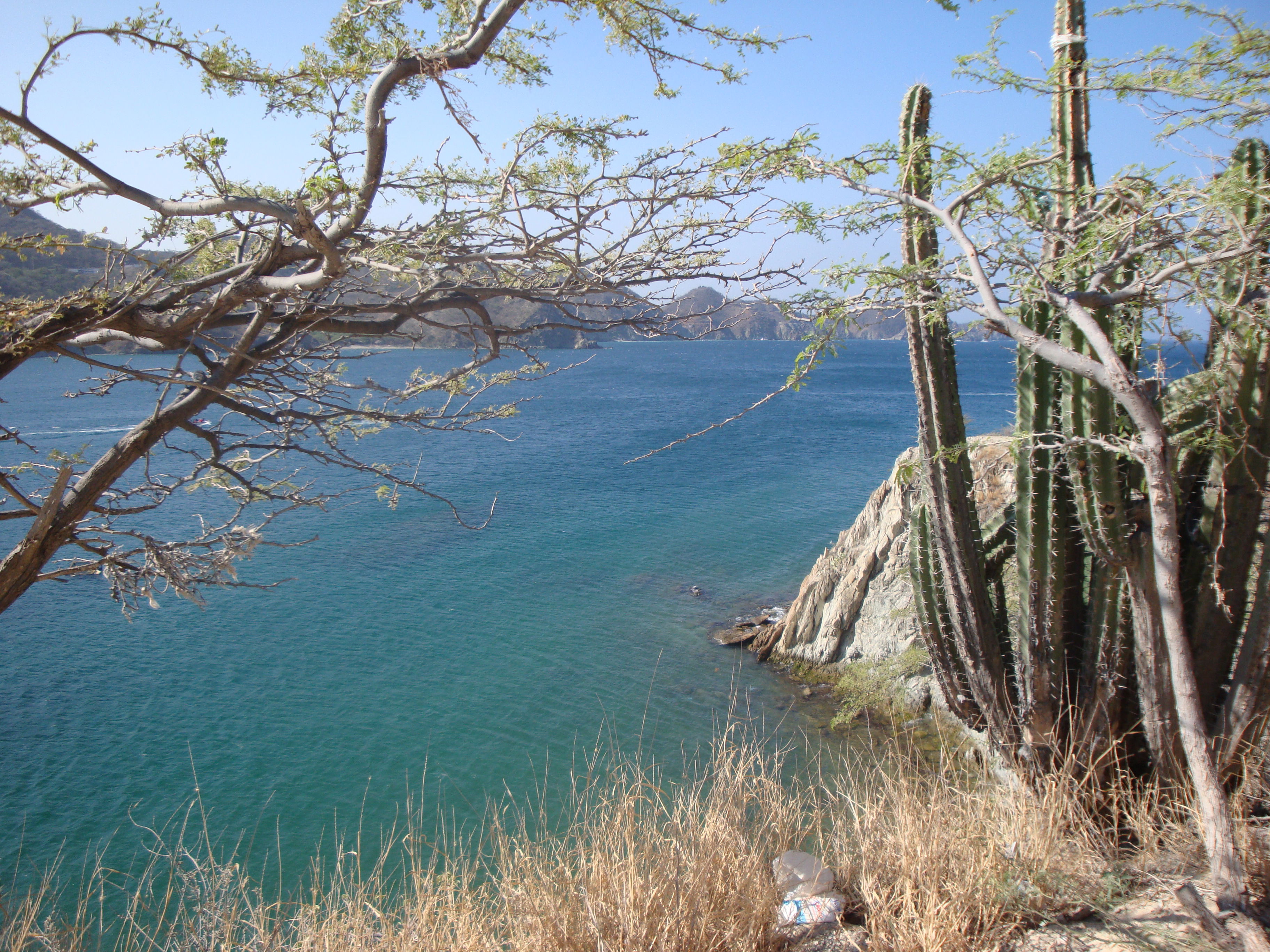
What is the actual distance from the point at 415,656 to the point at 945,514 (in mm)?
10968

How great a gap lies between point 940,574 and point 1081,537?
912 millimetres

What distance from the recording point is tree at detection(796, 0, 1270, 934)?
285 centimetres

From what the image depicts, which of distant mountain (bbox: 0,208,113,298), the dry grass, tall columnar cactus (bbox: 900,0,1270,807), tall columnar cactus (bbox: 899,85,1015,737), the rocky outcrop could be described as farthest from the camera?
the rocky outcrop

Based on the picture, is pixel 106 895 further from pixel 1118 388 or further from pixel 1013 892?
pixel 1118 388

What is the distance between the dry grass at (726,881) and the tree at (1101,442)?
0.55 m

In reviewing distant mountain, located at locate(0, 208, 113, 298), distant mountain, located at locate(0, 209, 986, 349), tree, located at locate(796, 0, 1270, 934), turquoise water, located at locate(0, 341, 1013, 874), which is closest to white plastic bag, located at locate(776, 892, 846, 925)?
tree, located at locate(796, 0, 1270, 934)

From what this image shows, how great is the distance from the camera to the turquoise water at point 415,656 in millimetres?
10023

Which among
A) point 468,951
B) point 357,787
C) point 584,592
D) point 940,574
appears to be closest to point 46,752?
point 357,787

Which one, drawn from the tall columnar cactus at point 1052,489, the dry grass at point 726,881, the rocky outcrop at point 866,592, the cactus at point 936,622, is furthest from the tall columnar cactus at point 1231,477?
the rocky outcrop at point 866,592

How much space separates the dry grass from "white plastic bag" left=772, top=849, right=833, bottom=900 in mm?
84

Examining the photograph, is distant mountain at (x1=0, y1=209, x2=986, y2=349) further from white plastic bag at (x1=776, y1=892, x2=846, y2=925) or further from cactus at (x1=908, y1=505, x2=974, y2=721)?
white plastic bag at (x1=776, y1=892, x2=846, y2=925)

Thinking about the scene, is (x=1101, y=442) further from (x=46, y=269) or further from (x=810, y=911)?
(x=46, y=269)

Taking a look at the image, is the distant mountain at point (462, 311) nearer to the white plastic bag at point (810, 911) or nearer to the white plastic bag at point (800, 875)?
the white plastic bag at point (800, 875)

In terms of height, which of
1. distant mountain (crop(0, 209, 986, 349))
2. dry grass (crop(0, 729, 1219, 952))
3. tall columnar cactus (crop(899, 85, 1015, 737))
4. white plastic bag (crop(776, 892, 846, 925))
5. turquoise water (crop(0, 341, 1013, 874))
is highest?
distant mountain (crop(0, 209, 986, 349))
